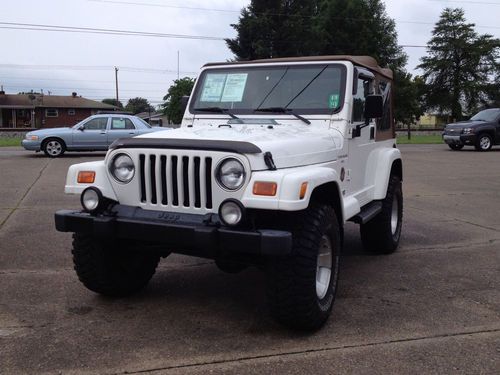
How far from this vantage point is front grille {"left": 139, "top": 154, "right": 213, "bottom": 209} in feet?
11.7

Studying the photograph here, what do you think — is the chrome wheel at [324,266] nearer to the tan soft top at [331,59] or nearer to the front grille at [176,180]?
the front grille at [176,180]

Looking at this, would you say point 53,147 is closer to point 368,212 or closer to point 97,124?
point 97,124

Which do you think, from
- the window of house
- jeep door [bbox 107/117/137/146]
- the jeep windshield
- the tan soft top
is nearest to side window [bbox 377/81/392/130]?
the tan soft top

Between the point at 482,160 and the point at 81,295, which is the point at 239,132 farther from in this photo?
the point at 482,160

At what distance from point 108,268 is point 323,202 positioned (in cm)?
174

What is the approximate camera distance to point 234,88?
16.7 ft

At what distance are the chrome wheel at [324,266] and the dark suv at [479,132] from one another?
63.7 ft

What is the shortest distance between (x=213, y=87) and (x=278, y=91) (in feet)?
2.29

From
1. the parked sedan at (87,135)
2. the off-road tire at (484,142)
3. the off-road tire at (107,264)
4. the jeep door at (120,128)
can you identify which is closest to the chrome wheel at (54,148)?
the parked sedan at (87,135)

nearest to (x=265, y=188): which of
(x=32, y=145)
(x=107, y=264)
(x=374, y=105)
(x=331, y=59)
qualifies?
(x=107, y=264)

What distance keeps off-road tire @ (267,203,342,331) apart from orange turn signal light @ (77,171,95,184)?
1.44m

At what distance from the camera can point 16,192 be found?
10.1 metres

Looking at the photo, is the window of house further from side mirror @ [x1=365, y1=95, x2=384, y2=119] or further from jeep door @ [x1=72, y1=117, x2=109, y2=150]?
side mirror @ [x1=365, y1=95, x2=384, y2=119]

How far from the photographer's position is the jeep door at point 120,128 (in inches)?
691
